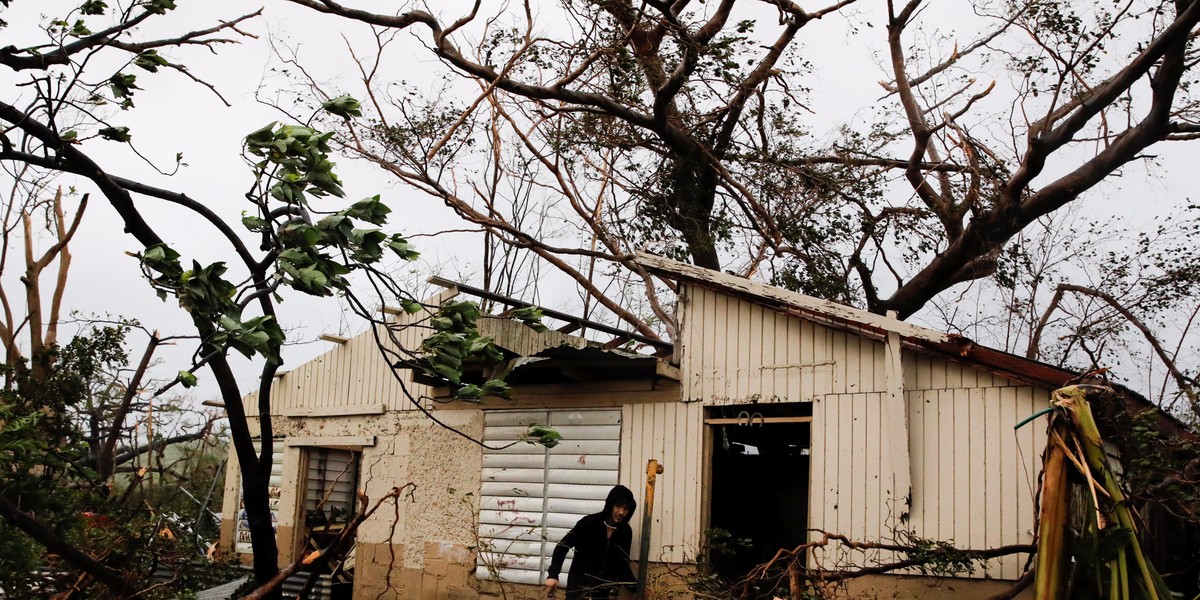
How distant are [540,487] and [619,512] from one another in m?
1.39

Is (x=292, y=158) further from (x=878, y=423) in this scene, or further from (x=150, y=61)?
(x=878, y=423)

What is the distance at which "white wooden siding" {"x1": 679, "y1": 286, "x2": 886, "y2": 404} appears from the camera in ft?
29.3

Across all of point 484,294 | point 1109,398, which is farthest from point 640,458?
point 1109,398

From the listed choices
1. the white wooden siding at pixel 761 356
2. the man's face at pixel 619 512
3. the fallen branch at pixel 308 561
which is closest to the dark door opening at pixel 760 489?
the white wooden siding at pixel 761 356

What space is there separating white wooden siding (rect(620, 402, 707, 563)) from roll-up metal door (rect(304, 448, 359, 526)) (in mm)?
4805

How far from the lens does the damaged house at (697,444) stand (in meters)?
8.22

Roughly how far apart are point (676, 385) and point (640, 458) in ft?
2.59

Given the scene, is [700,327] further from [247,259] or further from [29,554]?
[29,554]

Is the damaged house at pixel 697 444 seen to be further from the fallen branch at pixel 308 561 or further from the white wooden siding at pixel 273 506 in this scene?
the fallen branch at pixel 308 561

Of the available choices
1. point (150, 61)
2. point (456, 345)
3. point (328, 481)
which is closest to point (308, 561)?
point (456, 345)

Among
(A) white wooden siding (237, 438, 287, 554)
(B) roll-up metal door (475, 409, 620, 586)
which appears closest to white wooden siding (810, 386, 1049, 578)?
(B) roll-up metal door (475, 409, 620, 586)

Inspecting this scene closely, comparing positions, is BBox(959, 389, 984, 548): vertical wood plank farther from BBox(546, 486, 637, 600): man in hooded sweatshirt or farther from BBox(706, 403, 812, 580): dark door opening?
BBox(706, 403, 812, 580): dark door opening

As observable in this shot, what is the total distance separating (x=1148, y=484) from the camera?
25.5ft

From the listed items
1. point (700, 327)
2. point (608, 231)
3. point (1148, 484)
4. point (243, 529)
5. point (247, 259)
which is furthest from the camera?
point (608, 231)
